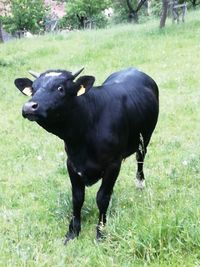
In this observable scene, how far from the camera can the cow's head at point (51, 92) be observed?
16.4 ft

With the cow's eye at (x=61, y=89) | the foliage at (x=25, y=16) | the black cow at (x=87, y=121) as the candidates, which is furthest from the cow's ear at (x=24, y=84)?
the foliage at (x=25, y=16)

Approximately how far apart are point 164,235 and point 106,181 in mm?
Answer: 1275

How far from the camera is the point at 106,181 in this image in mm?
5977

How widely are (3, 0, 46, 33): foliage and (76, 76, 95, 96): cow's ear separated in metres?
62.8

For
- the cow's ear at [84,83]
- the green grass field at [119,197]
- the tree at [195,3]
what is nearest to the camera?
the green grass field at [119,197]

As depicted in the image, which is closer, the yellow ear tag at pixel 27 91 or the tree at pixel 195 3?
the yellow ear tag at pixel 27 91

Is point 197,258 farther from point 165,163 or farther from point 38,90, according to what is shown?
point 165,163

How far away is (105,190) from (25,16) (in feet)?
213

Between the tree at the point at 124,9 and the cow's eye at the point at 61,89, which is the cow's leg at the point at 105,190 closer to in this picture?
the cow's eye at the point at 61,89

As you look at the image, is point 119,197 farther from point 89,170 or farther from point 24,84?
point 24,84

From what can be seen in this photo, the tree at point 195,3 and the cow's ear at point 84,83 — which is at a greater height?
the cow's ear at point 84,83

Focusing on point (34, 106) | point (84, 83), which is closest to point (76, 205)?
point (84, 83)

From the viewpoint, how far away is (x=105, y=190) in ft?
19.8

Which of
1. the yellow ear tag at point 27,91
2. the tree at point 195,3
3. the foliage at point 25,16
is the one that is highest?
the yellow ear tag at point 27,91
